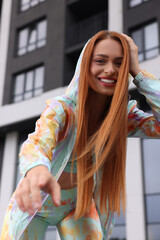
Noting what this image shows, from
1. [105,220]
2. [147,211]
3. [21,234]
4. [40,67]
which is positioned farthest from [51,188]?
[40,67]

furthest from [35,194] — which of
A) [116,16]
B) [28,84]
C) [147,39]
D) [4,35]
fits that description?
[4,35]

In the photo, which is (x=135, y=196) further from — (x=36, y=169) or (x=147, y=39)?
(x=36, y=169)

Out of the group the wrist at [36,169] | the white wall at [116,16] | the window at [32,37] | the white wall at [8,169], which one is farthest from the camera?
the window at [32,37]

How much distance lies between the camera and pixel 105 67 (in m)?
2.16

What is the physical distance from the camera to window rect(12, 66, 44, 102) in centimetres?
1759

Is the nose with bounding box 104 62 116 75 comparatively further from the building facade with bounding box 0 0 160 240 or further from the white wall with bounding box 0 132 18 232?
the white wall with bounding box 0 132 18 232

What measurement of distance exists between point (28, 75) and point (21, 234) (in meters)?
16.6

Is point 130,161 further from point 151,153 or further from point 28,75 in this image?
point 28,75

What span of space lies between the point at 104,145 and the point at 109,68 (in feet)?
1.47

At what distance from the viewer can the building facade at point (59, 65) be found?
513 inches

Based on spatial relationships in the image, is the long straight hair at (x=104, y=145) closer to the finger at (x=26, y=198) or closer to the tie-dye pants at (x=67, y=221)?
the tie-dye pants at (x=67, y=221)

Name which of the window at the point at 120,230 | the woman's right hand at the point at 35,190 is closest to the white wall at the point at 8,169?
the window at the point at 120,230

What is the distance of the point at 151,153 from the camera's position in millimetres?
13438

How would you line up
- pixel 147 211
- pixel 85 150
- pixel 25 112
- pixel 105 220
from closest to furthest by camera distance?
pixel 85 150, pixel 105 220, pixel 147 211, pixel 25 112
